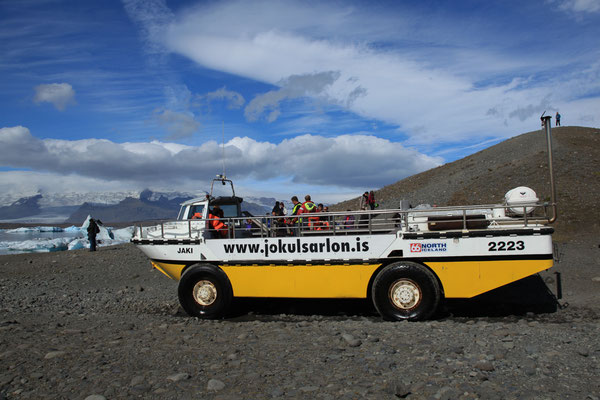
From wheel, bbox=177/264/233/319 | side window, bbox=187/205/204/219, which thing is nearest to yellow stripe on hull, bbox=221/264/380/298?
wheel, bbox=177/264/233/319

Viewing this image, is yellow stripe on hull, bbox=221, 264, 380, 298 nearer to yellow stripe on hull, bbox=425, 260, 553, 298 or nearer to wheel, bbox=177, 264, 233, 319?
wheel, bbox=177, 264, 233, 319

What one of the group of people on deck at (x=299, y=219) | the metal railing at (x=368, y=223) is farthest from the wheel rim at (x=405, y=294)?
the group of people on deck at (x=299, y=219)

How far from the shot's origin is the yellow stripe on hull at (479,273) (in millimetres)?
5773

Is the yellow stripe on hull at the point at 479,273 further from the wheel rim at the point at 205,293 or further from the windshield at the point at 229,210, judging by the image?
the windshield at the point at 229,210

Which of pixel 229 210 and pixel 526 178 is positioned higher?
pixel 526 178

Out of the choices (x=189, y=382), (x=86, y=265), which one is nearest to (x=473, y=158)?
(x=86, y=265)

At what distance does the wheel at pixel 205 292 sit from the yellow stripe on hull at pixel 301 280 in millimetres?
146

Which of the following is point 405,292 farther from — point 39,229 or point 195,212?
point 39,229

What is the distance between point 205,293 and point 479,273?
416cm

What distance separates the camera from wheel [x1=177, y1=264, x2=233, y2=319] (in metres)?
6.72

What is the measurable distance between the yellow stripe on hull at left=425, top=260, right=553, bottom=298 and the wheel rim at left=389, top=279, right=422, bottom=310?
381 millimetres

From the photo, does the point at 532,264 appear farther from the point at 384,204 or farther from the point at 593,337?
the point at 384,204

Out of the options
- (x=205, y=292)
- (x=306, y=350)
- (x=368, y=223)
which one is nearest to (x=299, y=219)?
(x=368, y=223)

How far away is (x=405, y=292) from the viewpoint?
604cm
